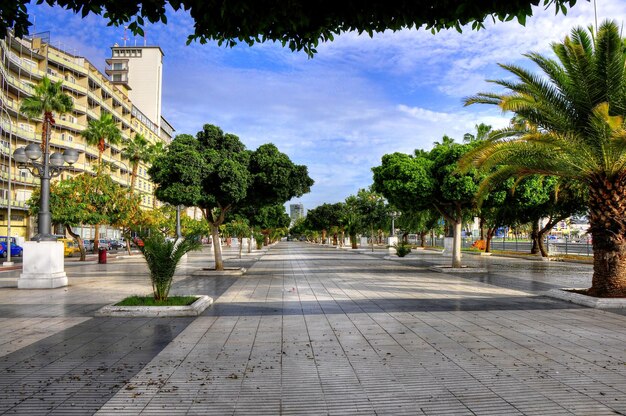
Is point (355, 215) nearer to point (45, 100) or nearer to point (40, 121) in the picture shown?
point (45, 100)

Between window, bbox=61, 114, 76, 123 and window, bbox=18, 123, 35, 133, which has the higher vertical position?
window, bbox=61, 114, 76, 123

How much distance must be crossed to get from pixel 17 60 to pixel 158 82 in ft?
149

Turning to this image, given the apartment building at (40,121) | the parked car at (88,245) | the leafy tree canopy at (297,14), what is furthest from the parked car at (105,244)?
the leafy tree canopy at (297,14)

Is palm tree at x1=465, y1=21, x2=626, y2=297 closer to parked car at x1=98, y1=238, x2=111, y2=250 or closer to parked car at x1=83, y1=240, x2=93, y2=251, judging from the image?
parked car at x1=83, y1=240, x2=93, y2=251

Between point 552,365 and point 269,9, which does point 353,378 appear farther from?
point 269,9

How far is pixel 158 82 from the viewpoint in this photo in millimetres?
91438

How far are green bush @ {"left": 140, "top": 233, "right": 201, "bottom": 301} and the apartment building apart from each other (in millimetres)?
32958

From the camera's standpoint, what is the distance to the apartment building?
4600 centimetres

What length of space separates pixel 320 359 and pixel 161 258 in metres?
4.83

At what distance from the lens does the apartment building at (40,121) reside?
46.0 metres

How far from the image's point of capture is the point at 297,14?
460 cm

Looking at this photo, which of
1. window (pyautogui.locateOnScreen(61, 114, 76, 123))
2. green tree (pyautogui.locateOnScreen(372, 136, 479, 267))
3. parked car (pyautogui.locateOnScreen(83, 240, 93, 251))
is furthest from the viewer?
window (pyautogui.locateOnScreen(61, 114, 76, 123))

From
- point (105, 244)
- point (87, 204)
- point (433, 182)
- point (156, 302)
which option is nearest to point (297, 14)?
point (156, 302)

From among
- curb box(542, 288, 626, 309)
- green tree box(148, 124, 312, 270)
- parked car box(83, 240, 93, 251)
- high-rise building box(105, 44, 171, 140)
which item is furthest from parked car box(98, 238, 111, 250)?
curb box(542, 288, 626, 309)
